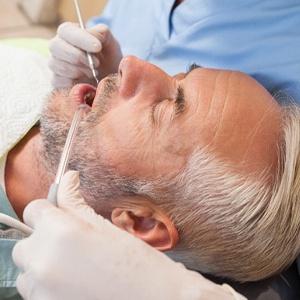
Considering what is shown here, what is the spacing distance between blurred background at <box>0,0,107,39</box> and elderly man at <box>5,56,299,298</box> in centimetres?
143

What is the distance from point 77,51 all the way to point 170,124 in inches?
17.8

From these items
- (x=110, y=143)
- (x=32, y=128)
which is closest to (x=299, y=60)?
(x=110, y=143)

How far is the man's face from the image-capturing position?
1059mm

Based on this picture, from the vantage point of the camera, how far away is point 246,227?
1.07 meters

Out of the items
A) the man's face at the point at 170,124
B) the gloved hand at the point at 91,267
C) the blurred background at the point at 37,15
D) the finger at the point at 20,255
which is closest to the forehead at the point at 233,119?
the man's face at the point at 170,124

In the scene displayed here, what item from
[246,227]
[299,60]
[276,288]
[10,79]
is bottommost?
[276,288]

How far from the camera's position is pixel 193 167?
1.05 meters

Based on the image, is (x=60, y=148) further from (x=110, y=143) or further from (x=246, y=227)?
(x=246, y=227)

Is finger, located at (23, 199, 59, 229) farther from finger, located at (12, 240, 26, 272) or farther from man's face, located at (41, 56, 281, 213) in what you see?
man's face, located at (41, 56, 281, 213)

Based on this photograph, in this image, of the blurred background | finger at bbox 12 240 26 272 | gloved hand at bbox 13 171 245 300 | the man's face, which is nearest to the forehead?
the man's face

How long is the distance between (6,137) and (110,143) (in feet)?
0.96

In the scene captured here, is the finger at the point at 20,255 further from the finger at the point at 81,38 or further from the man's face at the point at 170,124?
the finger at the point at 81,38

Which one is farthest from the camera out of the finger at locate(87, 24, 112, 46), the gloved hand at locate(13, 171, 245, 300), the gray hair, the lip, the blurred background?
the blurred background

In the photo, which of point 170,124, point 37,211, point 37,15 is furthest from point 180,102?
point 37,15
